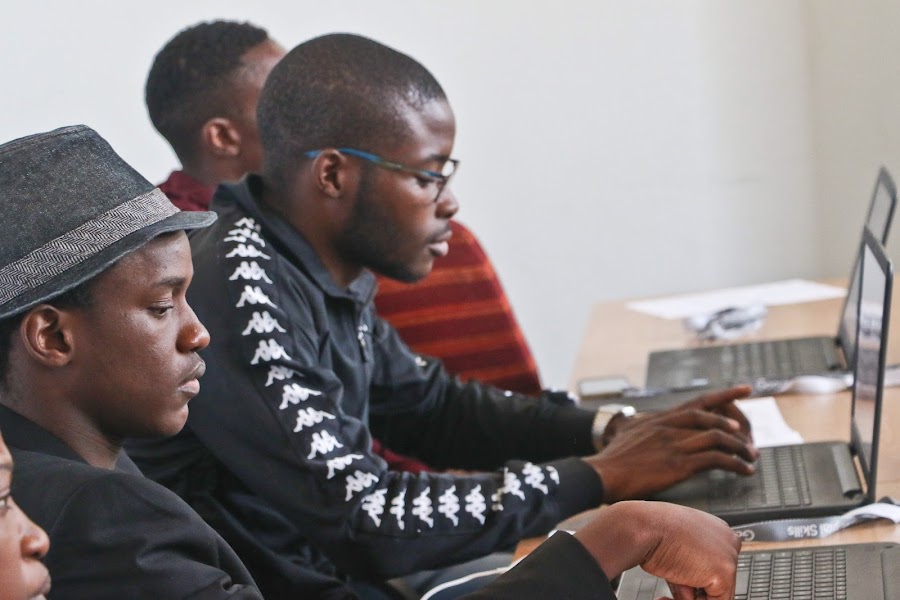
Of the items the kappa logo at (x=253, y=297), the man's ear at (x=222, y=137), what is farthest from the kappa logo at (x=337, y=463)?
the man's ear at (x=222, y=137)

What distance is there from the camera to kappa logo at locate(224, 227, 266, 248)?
5.57ft

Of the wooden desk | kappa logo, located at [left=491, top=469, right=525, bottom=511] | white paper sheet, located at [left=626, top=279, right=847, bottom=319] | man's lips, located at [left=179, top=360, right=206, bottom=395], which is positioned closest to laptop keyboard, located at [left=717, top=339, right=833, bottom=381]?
the wooden desk

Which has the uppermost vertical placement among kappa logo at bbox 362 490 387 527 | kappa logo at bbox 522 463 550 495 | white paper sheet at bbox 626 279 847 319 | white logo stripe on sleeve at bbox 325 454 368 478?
white logo stripe on sleeve at bbox 325 454 368 478

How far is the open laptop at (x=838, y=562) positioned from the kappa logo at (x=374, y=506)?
0.36m

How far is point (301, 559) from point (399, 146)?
619 millimetres

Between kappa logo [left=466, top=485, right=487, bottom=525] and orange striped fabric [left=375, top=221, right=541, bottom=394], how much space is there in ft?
3.10

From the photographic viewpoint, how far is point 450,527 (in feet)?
5.26

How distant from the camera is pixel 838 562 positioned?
1.30m

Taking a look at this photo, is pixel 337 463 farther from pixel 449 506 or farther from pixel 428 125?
pixel 428 125

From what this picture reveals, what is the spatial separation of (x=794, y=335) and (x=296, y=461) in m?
1.37

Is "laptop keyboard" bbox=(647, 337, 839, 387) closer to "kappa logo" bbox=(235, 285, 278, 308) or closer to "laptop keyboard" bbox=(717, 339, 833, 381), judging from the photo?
"laptop keyboard" bbox=(717, 339, 833, 381)

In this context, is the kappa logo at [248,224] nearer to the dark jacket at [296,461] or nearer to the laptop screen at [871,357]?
the dark jacket at [296,461]

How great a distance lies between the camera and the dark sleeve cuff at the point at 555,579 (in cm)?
116

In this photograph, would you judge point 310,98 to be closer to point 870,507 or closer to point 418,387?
point 418,387
